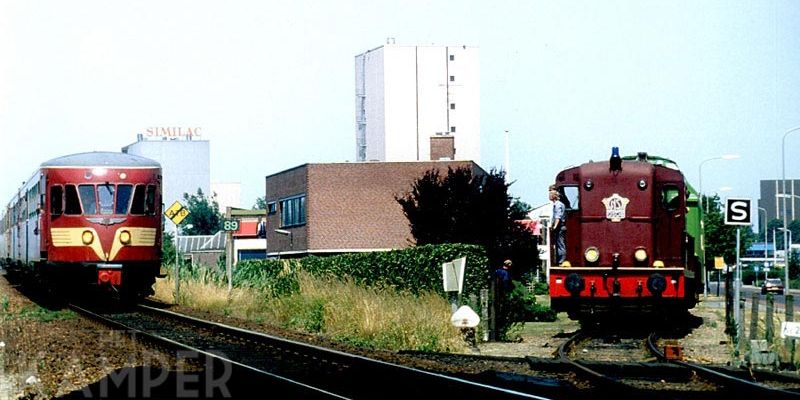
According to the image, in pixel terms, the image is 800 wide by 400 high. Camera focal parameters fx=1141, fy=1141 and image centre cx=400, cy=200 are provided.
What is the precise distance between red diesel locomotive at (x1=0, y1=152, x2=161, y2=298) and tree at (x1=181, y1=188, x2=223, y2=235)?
129 m

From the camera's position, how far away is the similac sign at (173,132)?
167 meters

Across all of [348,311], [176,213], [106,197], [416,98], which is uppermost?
[416,98]

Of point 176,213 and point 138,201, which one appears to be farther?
point 176,213

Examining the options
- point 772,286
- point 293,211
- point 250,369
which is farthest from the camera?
point 772,286

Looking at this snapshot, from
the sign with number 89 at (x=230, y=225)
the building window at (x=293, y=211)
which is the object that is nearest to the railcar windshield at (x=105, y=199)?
the sign with number 89 at (x=230, y=225)

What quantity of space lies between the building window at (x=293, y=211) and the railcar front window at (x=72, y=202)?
148ft

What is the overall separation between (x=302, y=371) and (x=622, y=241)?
9.34 meters

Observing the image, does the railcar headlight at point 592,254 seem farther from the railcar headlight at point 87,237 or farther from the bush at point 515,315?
the railcar headlight at point 87,237

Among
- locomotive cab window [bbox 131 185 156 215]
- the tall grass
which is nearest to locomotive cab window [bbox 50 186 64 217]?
locomotive cab window [bbox 131 185 156 215]

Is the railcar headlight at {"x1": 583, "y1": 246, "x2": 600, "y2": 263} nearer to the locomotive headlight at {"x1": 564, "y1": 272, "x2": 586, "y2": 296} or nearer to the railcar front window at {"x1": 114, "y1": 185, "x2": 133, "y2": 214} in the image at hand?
the locomotive headlight at {"x1": 564, "y1": 272, "x2": 586, "y2": 296}

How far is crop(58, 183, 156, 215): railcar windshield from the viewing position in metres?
25.3

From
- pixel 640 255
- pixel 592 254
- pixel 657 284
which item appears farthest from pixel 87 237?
pixel 657 284

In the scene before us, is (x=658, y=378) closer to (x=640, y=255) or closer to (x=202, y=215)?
(x=640, y=255)

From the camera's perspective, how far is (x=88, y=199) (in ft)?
83.4
